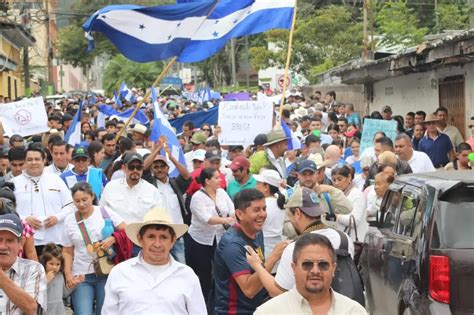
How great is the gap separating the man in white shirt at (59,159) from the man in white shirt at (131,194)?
149cm

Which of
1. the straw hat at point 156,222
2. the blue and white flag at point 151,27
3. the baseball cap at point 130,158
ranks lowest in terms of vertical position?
the straw hat at point 156,222

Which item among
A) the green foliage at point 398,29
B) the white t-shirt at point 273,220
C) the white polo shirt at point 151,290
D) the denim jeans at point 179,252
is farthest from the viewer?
the green foliage at point 398,29

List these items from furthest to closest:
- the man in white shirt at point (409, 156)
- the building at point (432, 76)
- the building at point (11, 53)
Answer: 1. the building at point (11, 53)
2. the building at point (432, 76)
3. the man in white shirt at point (409, 156)

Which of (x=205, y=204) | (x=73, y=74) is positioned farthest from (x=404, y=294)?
(x=73, y=74)

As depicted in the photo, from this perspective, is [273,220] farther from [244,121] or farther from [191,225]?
[244,121]

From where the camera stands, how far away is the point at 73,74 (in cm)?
13550

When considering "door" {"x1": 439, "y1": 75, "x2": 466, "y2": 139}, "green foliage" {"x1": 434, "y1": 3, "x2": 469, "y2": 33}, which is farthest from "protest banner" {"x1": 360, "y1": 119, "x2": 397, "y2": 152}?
"green foliage" {"x1": 434, "y1": 3, "x2": 469, "y2": 33}

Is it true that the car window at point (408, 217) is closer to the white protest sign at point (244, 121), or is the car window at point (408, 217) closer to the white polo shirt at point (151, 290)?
the white polo shirt at point (151, 290)

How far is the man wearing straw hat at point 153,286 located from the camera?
19.1 feet

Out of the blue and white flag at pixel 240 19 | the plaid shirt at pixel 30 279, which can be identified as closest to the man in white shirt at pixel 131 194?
the plaid shirt at pixel 30 279

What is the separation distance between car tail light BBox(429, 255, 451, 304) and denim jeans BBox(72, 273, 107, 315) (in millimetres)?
3137

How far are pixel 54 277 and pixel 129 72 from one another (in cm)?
8268

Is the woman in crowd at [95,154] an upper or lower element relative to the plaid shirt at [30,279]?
upper

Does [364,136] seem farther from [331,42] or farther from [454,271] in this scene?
[331,42]
